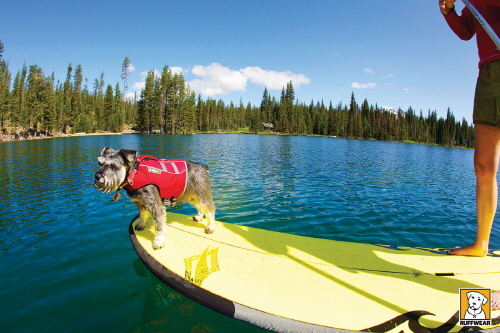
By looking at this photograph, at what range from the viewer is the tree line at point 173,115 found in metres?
68.8

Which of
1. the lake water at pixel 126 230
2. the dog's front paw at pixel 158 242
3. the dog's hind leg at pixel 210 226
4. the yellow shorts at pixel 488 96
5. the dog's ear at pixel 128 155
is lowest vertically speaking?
the lake water at pixel 126 230

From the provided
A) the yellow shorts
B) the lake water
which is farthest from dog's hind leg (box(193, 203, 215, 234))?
the yellow shorts

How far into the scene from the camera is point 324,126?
14575cm

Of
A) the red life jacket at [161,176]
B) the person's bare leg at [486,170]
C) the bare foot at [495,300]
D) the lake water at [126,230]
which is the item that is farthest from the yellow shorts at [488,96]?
the red life jacket at [161,176]

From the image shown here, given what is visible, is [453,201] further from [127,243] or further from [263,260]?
[127,243]

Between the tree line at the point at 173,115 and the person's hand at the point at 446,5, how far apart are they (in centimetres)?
8213

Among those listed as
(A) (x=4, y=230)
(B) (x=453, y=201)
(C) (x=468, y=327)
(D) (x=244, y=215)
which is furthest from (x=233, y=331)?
(B) (x=453, y=201)

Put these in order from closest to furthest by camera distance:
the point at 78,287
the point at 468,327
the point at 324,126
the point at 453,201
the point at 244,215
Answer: the point at 468,327, the point at 78,287, the point at 244,215, the point at 453,201, the point at 324,126

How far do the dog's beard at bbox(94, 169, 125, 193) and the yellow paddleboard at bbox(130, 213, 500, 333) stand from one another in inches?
51.2

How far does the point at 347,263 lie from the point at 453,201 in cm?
1108

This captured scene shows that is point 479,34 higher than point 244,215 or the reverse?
higher

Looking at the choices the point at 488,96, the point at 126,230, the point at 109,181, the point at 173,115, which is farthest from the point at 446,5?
the point at 173,115

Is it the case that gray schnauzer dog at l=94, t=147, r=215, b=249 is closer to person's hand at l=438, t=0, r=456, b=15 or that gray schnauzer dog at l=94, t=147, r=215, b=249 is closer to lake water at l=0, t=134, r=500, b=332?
lake water at l=0, t=134, r=500, b=332

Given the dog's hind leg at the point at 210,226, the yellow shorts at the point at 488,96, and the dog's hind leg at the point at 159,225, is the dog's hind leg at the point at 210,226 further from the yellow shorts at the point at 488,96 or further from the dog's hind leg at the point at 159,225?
the yellow shorts at the point at 488,96
